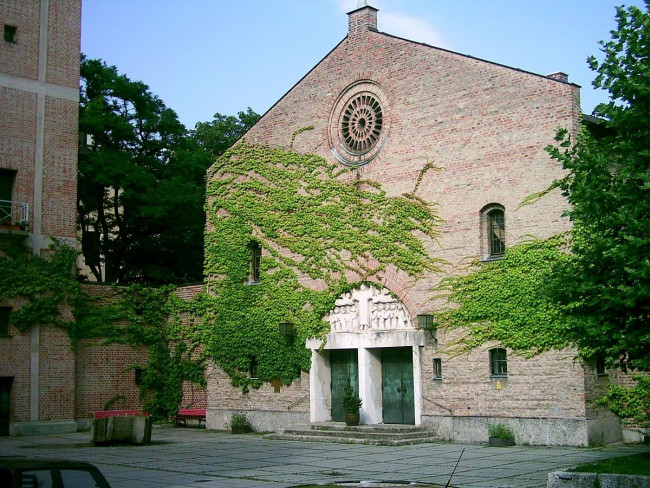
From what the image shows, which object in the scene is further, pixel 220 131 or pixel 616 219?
pixel 220 131

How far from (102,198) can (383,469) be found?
23.5m

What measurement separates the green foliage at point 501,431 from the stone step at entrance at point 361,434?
1.67 m

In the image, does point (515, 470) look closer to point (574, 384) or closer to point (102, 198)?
point (574, 384)

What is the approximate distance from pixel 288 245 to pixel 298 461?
10127 millimetres

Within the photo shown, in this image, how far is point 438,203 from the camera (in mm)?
24234

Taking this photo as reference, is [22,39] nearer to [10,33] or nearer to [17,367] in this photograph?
[10,33]

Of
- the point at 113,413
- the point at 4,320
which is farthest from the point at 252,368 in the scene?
the point at 4,320

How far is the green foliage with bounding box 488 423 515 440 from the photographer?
2186cm

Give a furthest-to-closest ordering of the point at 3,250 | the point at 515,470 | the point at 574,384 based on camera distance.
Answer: the point at 3,250
the point at 574,384
the point at 515,470

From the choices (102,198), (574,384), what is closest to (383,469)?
(574,384)

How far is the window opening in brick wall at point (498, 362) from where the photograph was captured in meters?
22.6

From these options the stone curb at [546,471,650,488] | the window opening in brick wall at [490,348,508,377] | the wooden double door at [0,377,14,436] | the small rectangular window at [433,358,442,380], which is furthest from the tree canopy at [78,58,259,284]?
the stone curb at [546,471,650,488]

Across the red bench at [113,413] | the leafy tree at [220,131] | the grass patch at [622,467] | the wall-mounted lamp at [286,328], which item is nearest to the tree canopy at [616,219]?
the grass patch at [622,467]

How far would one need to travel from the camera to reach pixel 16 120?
92.1 ft
